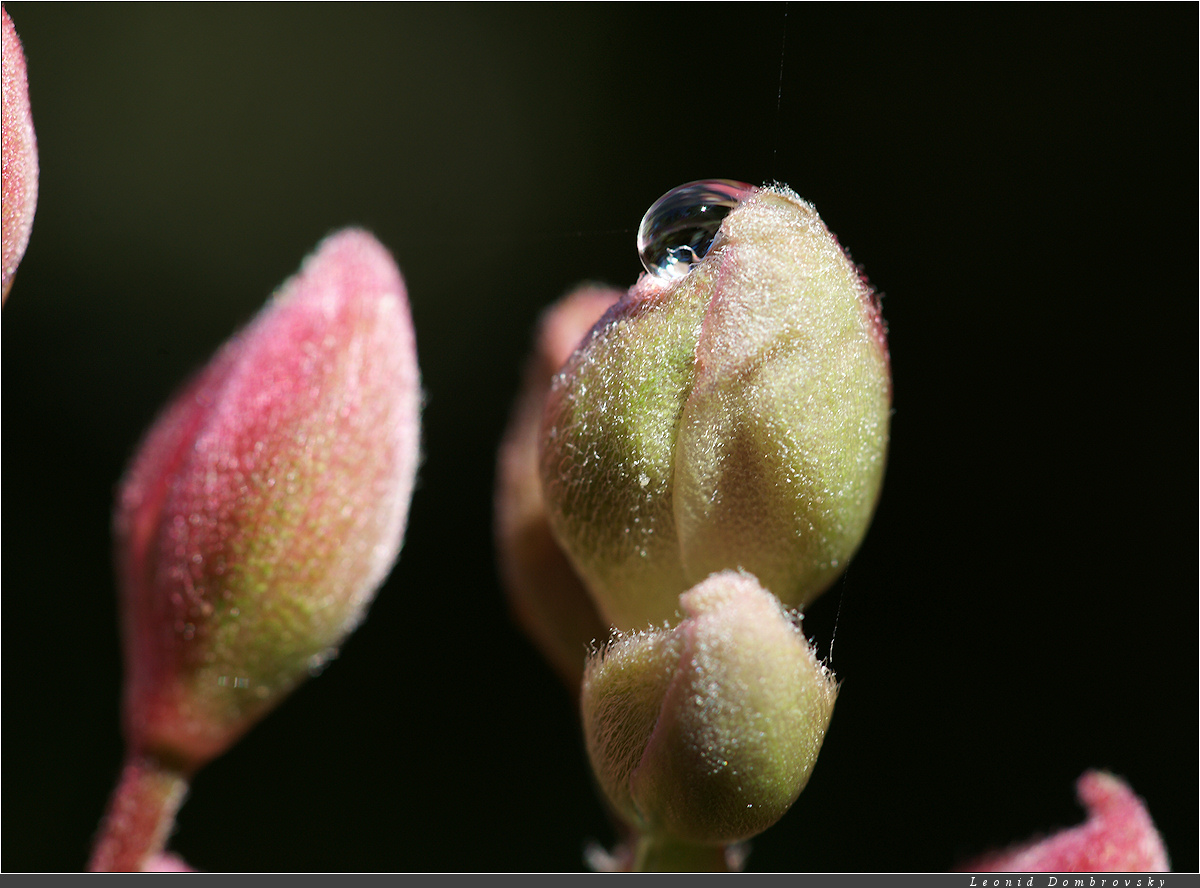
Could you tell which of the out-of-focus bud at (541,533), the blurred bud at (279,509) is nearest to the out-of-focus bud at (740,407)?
the blurred bud at (279,509)

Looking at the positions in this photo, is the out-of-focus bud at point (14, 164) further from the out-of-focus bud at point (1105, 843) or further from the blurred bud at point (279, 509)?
the out-of-focus bud at point (1105, 843)

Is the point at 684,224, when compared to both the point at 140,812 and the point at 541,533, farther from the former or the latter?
the point at 140,812

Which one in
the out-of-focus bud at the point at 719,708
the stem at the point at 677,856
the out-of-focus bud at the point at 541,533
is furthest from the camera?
the out-of-focus bud at the point at 541,533

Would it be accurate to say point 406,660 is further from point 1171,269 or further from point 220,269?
point 1171,269

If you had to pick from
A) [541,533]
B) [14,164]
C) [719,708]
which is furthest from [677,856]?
[14,164]

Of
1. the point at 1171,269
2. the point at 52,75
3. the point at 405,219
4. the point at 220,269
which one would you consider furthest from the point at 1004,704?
the point at 52,75

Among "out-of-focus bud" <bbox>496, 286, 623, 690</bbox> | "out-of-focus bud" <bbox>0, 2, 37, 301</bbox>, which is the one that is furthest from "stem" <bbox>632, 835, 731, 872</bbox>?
"out-of-focus bud" <bbox>0, 2, 37, 301</bbox>
